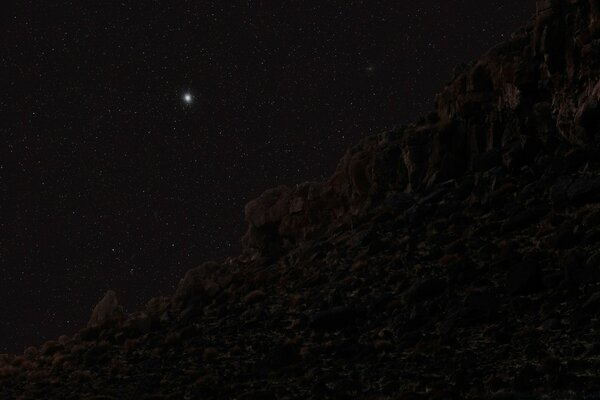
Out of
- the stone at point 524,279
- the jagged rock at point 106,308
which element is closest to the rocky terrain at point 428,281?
the stone at point 524,279

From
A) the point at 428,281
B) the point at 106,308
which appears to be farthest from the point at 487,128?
the point at 106,308

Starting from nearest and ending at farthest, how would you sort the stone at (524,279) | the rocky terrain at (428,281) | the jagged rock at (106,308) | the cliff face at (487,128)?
the rocky terrain at (428,281) → the stone at (524,279) → the cliff face at (487,128) → the jagged rock at (106,308)

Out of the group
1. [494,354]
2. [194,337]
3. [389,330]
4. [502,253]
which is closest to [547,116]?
[502,253]

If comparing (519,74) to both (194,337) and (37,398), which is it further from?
(37,398)

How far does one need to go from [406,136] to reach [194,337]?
1928 cm

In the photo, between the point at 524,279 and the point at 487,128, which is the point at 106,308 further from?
the point at 524,279

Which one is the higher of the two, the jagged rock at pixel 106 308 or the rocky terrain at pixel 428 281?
the jagged rock at pixel 106 308

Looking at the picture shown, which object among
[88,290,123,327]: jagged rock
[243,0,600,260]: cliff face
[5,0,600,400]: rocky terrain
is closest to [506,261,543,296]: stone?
[5,0,600,400]: rocky terrain

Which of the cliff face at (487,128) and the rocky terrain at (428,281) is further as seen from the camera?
the cliff face at (487,128)

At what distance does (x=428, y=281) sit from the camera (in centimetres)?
2702

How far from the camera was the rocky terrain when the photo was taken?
20109 millimetres

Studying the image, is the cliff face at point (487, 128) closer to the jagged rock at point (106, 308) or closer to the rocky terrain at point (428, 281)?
the rocky terrain at point (428, 281)

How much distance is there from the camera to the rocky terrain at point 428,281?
2011cm

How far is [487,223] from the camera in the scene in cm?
3012
